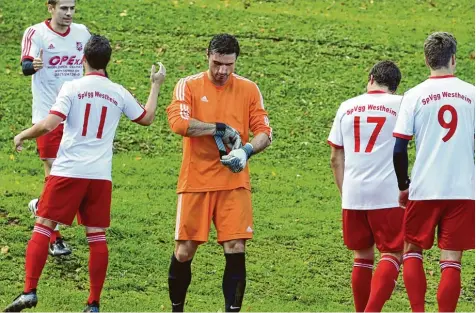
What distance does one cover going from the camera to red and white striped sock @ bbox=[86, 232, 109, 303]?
9398 mm

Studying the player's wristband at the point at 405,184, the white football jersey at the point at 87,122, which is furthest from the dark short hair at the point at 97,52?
the player's wristband at the point at 405,184

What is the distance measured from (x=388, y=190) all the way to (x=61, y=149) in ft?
8.62

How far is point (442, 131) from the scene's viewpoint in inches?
343

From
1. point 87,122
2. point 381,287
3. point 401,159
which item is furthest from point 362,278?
point 87,122

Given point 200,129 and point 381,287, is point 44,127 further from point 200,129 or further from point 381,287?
point 381,287

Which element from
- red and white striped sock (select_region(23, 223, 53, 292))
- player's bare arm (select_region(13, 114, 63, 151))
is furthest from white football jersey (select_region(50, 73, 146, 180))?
red and white striped sock (select_region(23, 223, 53, 292))

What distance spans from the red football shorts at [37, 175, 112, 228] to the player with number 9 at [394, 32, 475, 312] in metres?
2.40

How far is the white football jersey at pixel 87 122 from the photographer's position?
9.26 metres

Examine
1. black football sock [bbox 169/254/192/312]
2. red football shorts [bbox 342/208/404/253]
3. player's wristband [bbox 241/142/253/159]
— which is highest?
player's wristband [bbox 241/142/253/159]

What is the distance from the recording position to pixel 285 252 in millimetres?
12828

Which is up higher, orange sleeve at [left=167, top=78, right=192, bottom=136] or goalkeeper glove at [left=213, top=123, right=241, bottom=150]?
orange sleeve at [left=167, top=78, right=192, bottom=136]

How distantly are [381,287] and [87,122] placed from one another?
2655mm

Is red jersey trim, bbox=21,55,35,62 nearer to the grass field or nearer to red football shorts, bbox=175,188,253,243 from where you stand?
the grass field

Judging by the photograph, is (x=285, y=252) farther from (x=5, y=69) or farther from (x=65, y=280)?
(x=5, y=69)
